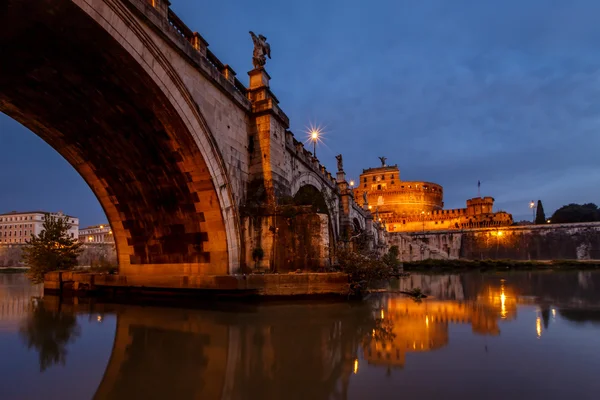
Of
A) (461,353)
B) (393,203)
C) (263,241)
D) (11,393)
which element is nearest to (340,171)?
(263,241)

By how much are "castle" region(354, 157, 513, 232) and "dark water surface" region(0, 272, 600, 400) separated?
59373 mm

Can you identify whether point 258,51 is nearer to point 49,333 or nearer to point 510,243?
point 49,333

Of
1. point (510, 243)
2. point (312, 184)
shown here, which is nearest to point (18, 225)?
point (312, 184)

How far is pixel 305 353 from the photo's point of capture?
18.7 ft

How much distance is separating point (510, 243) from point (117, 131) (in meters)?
53.2

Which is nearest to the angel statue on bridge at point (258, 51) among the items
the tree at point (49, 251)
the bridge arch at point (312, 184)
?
the bridge arch at point (312, 184)

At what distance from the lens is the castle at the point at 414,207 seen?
68688 mm

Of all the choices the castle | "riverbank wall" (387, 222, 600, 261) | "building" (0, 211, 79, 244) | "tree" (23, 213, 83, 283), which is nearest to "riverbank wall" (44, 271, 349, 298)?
"tree" (23, 213, 83, 283)

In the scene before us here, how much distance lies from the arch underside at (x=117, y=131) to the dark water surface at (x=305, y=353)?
123 inches

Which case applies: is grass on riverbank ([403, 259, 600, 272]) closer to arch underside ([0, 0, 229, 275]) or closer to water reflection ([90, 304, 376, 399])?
arch underside ([0, 0, 229, 275])

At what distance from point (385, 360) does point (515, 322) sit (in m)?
4.18

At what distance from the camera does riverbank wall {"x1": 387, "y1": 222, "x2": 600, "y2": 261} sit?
4700 cm

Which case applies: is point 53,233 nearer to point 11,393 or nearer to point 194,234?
point 194,234

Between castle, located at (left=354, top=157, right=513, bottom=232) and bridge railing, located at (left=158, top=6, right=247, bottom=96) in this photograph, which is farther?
castle, located at (left=354, top=157, right=513, bottom=232)
